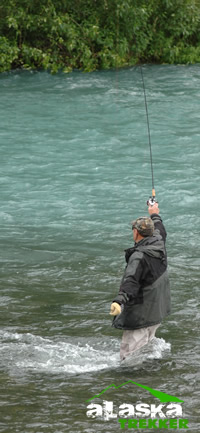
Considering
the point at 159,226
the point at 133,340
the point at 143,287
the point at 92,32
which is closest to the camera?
the point at 143,287

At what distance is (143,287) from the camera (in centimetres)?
701

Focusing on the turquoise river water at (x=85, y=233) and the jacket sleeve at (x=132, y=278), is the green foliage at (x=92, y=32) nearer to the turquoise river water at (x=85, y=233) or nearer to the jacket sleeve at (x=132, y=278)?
the turquoise river water at (x=85, y=233)

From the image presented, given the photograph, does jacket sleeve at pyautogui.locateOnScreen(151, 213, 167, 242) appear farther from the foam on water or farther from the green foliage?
the green foliage

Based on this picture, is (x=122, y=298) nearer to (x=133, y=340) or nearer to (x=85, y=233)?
(x=133, y=340)

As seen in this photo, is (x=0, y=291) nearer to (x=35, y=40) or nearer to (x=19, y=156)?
(x=19, y=156)

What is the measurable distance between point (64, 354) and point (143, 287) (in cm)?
126

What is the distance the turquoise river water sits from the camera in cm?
677

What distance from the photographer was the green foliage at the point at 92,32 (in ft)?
86.3

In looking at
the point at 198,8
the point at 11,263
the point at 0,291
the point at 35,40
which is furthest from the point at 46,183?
the point at 198,8

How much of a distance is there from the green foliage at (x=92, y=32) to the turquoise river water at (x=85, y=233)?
1085 millimetres

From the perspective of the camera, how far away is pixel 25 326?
839 centimetres

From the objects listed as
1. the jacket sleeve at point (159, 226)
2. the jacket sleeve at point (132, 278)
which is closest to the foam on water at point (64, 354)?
the jacket sleeve at point (132, 278)

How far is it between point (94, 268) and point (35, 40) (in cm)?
1844

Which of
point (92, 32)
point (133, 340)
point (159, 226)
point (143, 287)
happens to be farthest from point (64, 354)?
point (92, 32)
